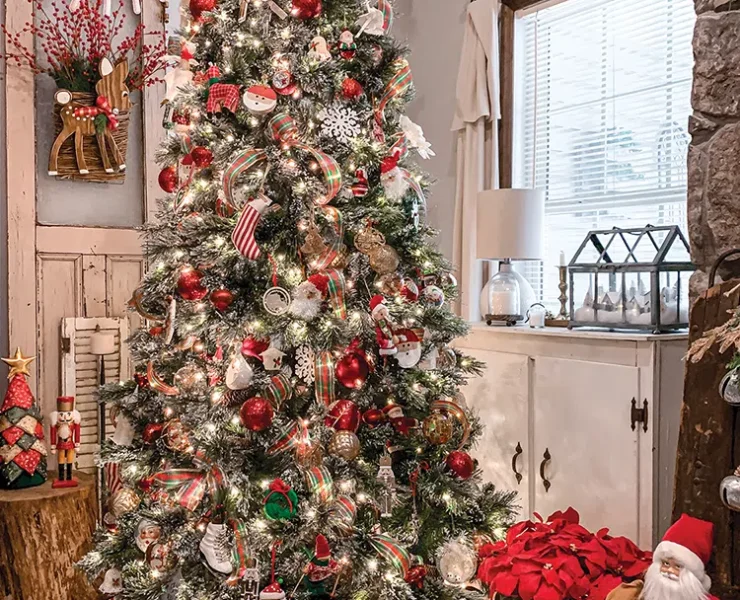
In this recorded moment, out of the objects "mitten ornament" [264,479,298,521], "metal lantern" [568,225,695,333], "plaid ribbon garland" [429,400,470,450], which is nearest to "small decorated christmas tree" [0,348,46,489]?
"mitten ornament" [264,479,298,521]

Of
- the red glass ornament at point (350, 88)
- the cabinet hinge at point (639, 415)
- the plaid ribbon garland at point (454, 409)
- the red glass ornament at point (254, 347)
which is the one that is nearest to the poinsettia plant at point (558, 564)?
the plaid ribbon garland at point (454, 409)

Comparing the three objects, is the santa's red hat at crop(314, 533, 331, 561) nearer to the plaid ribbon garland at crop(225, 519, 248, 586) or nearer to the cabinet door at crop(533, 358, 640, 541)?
the plaid ribbon garland at crop(225, 519, 248, 586)

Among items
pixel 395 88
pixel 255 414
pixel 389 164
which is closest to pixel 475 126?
pixel 395 88

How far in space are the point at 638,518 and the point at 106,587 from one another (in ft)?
5.54

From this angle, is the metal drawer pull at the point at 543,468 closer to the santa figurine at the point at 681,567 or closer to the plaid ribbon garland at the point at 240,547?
the santa figurine at the point at 681,567

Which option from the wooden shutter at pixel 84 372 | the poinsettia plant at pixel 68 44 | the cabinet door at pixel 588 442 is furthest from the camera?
the wooden shutter at pixel 84 372

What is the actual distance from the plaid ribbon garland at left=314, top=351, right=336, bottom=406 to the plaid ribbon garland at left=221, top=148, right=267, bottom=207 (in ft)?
1.67

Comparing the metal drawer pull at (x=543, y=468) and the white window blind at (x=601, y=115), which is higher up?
the white window blind at (x=601, y=115)

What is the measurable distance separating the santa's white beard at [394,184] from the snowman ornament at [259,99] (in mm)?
373

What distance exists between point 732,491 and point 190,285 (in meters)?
1.46

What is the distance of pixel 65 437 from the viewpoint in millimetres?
2906

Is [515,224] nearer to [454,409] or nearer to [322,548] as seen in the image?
[454,409]

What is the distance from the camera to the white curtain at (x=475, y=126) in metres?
3.56

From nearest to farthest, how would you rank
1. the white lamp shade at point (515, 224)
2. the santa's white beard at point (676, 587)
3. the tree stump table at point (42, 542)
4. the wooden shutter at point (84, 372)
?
1. the santa's white beard at point (676, 587)
2. the tree stump table at point (42, 542)
3. the white lamp shade at point (515, 224)
4. the wooden shutter at point (84, 372)
